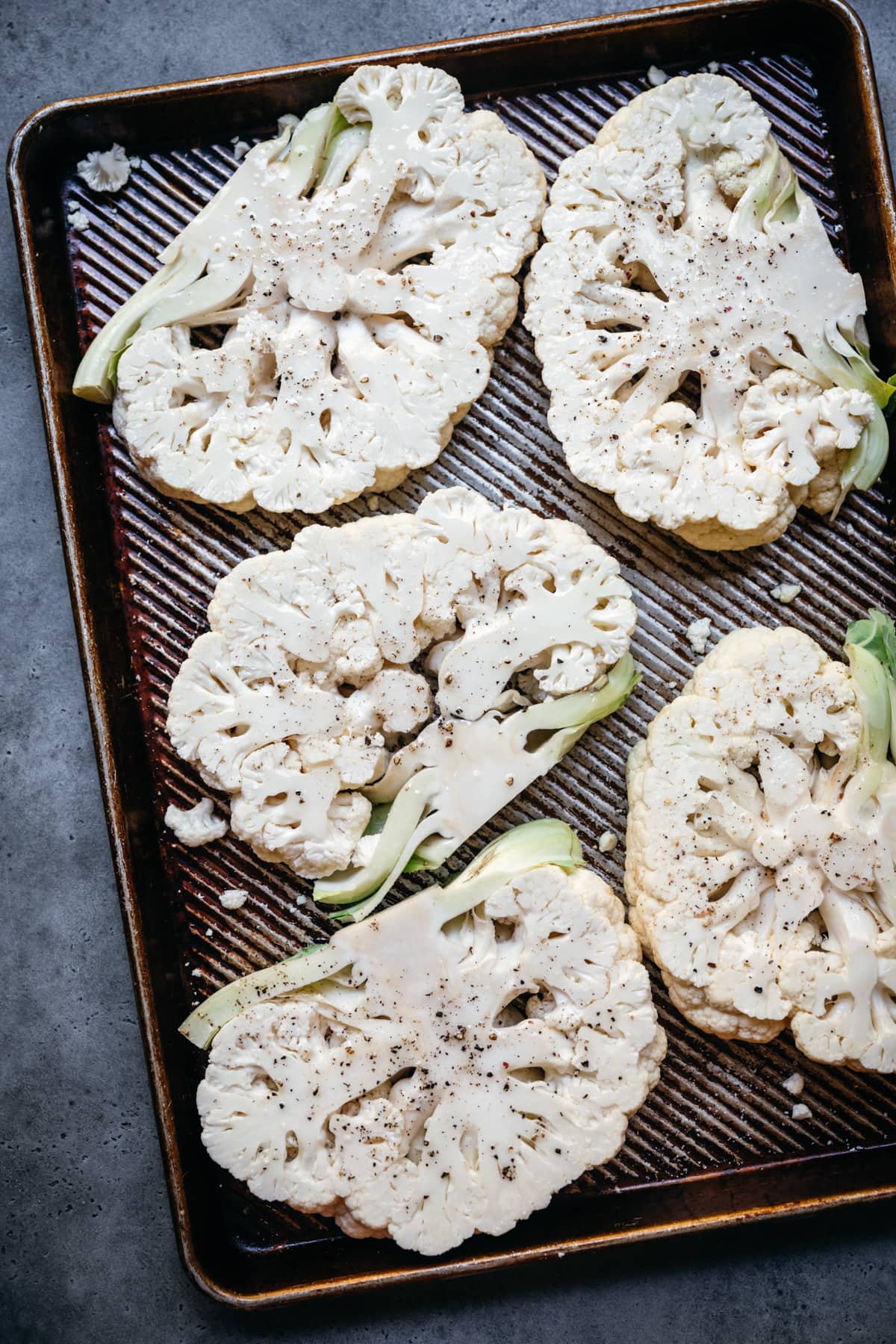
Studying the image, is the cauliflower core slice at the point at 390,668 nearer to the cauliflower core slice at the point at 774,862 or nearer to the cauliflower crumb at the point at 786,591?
the cauliflower core slice at the point at 774,862

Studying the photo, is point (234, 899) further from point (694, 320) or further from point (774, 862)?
point (694, 320)

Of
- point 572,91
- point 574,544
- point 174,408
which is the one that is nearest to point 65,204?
point 174,408

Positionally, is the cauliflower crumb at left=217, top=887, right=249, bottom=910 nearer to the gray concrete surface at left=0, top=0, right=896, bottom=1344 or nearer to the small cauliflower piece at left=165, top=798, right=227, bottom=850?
the small cauliflower piece at left=165, top=798, right=227, bottom=850

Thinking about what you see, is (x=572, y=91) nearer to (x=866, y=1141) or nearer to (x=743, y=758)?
(x=743, y=758)

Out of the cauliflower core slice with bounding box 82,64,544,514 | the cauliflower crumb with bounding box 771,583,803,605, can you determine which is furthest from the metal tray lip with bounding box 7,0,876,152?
the cauliflower crumb with bounding box 771,583,803,605

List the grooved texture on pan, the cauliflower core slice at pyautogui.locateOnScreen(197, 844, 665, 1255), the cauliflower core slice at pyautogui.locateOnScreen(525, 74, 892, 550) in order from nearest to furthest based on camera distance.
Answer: the cauliflower core slice at pyautogui.locateOnScreen(197, 844, 665, 1255), the cauliflower core slice at pyautogui.locateOnScreen(525, 74, 892, 550), the grooved texture on pan
